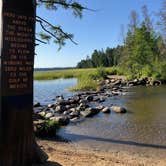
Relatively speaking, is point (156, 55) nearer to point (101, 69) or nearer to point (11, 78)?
point (101, 69)

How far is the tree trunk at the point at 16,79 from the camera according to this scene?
221 inches

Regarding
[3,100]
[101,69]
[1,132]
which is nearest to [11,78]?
[3,100]

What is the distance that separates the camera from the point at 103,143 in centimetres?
1259

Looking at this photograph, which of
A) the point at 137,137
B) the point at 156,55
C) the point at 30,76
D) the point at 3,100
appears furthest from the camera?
the point at 156,55

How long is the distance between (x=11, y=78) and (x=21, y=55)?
43cm

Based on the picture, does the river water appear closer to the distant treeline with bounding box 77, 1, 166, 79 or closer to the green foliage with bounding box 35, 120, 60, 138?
the green foliage with bounding box 35, 120, 60, 138

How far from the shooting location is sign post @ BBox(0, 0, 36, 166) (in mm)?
5613

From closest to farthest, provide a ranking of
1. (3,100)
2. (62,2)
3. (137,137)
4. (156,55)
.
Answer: (3,100)
(62,2)
(137,137)
(156,55)

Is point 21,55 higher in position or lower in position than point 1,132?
higher

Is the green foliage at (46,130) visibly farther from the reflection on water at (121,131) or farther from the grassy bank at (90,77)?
the grassy bank at (90,77)

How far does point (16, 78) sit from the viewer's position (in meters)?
5.78

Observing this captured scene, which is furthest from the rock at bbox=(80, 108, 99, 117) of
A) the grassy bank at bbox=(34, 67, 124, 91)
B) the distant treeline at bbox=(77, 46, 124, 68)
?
the distant treeline at bbox=(77, 46, 124, 68)

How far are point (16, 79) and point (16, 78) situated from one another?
17 millimetres

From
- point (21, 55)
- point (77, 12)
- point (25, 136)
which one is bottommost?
point (25, 136)
